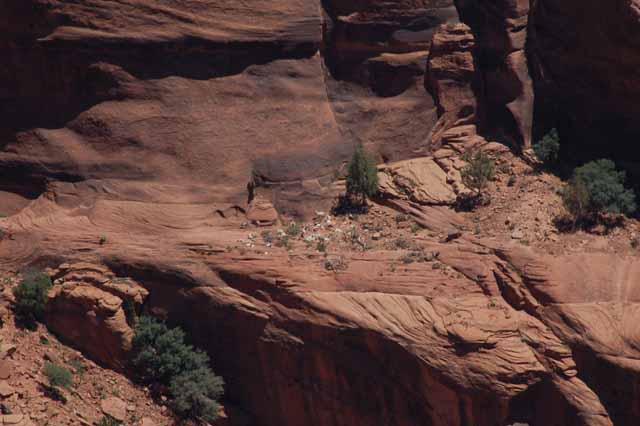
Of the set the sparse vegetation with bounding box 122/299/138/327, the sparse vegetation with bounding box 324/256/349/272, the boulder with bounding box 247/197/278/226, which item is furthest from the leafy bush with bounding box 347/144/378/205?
the sparse vegetation with bounding box 122/299/138/327

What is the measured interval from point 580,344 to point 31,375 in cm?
999

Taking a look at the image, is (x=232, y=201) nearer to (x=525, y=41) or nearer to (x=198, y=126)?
(x=198, y=126)

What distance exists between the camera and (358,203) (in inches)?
815

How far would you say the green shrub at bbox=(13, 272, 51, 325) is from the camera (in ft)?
58.9

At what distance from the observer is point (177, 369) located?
1833cm

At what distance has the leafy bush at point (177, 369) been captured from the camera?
714 inches

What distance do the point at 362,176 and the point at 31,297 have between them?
7.37 meters

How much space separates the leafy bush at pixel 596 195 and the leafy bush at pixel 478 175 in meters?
1.75

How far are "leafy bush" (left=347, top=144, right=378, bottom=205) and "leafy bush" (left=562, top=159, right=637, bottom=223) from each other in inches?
163

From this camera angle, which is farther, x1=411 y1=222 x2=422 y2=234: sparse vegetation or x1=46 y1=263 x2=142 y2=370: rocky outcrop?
x1=411 y1=222 x2=422 y2=234: sparse vegetation

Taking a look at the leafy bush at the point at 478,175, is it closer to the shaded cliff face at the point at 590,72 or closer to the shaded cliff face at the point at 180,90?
the shaded cliff face at the point at 590,72

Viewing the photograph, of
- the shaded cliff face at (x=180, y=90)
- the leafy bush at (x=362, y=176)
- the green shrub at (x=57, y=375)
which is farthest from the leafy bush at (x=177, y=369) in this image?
the leafy bush at (x=362, y=176)

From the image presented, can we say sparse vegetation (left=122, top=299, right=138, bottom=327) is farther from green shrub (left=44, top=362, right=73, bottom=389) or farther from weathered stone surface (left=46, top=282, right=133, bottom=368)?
green shrub (left=44, top=362, right=73, bottom=389)

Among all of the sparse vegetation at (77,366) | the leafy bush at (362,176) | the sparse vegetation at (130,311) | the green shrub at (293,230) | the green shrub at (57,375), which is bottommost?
the sparse vegetation at (77,366)
